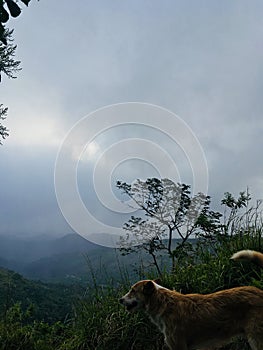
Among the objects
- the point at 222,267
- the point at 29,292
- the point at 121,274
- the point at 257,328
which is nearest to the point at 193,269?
the point at 222,267

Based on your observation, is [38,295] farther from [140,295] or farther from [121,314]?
[140,295]

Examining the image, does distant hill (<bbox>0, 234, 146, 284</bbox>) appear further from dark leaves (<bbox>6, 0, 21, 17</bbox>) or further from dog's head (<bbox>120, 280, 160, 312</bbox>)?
dark leaves (<bbox>6, 0, 21, 17</bbox>)

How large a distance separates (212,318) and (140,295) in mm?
851

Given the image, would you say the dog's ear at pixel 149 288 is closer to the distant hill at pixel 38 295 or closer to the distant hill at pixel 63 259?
the distant hill at pixel 63 259

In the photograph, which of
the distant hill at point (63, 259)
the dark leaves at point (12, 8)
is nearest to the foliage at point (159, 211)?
the distant hill at point (63, 259)

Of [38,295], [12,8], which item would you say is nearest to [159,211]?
[38,295]

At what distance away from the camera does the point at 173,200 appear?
1367cm

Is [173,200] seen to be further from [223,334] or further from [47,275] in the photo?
[223,334]

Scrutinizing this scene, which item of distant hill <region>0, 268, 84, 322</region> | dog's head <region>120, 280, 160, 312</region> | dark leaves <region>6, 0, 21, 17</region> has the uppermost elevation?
dark leaves <region>6, 0, 21, 17</region>

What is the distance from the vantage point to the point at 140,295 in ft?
14.3

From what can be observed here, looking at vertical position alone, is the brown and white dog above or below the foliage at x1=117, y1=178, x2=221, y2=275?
below

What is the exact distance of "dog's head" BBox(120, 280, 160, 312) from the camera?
430cm

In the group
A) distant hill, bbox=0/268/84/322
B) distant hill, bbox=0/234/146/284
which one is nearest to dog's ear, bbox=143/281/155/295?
distant hill, bbox=0/234/146/284

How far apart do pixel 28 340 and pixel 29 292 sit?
5339 mm
